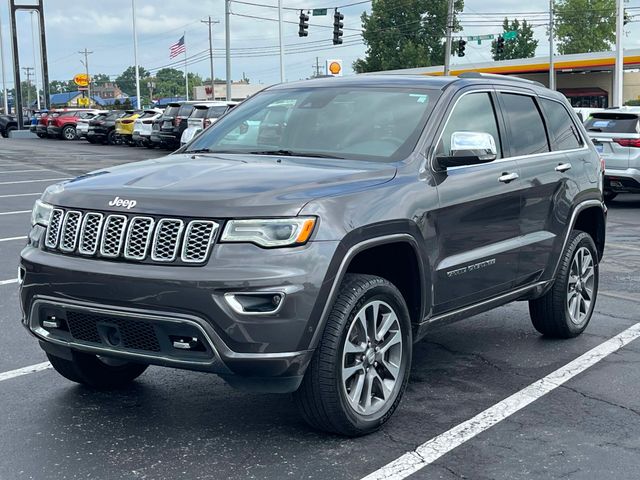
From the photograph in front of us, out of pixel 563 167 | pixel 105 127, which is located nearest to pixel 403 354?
pixel 563 167

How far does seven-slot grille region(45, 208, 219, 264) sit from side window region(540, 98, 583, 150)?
10.7 feet

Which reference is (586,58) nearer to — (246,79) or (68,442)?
(68,442)

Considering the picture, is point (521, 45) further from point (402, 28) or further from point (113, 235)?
point (113, 235)

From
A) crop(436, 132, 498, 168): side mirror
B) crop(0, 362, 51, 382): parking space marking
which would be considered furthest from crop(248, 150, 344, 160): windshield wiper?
crop(0, 362, 51, 382): parking space marking

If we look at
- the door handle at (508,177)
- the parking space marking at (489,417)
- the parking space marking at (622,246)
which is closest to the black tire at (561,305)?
the parking space marking at (489,417)

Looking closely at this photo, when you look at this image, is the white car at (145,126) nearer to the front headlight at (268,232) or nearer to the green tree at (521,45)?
the front headlight at (268,232)

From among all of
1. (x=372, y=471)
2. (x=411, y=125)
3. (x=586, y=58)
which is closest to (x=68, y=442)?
(x=372, y=471)

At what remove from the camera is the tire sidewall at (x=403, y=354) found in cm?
436

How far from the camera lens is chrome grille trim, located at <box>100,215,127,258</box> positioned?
14.1 feet

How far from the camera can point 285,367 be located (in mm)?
4137

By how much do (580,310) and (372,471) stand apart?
3.16m

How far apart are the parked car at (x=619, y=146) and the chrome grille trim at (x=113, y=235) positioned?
1218 centimetres

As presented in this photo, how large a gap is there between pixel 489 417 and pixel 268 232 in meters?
1.68

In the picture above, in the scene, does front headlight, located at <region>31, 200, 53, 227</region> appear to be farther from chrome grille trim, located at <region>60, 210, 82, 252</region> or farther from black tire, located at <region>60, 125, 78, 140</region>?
black tire, located at <region>60, 125, 78, 140</region>
